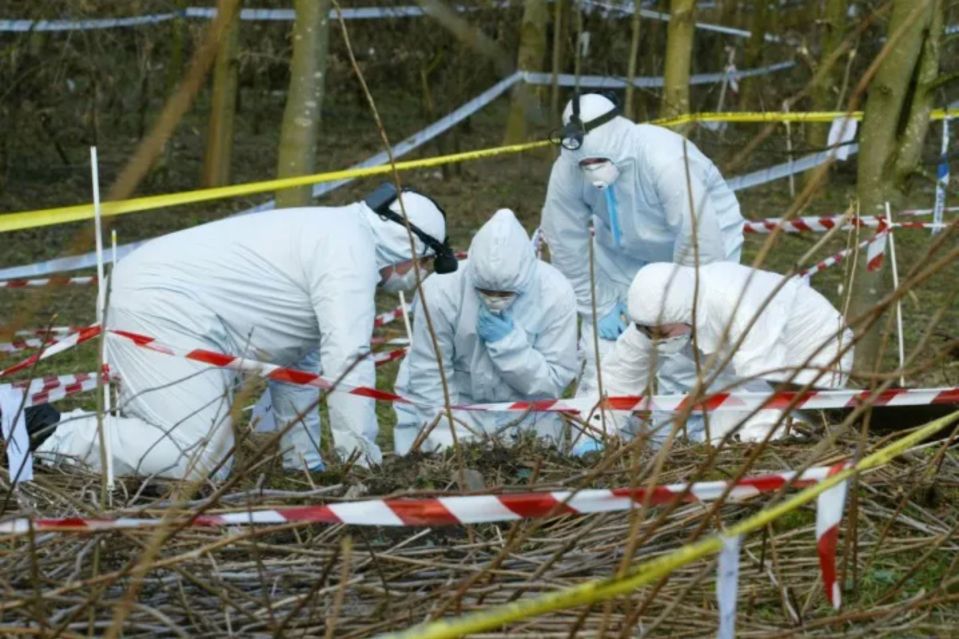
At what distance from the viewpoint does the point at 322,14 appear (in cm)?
960

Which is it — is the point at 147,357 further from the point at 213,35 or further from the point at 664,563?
the point at 213,35

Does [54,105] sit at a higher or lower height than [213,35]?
lower

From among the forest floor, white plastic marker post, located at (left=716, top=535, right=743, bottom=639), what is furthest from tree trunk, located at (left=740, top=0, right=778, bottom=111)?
white plastic marker post, located at (left=716, top=535, right=743, bottom=639)

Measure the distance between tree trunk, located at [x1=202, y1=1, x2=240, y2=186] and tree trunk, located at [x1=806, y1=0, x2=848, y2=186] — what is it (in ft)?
18.1

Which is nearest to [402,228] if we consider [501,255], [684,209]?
[501,255]

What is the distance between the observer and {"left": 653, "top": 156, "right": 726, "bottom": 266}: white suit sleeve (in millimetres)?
7312

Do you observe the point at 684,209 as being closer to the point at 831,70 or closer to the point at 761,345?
the point at 761,345

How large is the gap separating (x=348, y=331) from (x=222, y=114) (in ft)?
30.8

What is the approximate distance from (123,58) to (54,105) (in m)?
1.55

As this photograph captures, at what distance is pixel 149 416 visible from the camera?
5.93m

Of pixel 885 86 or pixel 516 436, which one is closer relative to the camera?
pixel 516 436

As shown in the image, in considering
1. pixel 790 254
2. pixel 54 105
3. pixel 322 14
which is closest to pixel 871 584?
pixel 322 14

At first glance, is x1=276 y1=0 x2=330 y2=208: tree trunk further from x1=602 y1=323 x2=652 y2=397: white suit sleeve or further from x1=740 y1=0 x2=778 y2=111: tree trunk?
x1=740 y1=0 x2=778 y2=111: tree trunk

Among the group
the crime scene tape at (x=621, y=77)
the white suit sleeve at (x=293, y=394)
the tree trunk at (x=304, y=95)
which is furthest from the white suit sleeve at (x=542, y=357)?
the crime scene tape at (x=621, y=77)
